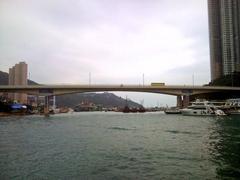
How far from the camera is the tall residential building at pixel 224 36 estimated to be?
149125 millimetres

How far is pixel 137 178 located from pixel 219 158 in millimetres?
7479

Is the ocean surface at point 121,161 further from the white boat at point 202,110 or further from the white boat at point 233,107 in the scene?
the white boat at point 233,107

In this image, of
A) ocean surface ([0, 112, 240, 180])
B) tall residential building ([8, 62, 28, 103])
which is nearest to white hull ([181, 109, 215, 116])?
ocean surface ([0, 112, 240, 180])

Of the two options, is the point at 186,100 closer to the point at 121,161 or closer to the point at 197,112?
the point at 197,112

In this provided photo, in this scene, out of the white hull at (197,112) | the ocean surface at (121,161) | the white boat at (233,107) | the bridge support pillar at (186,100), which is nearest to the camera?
the ocean surface at (121,161)

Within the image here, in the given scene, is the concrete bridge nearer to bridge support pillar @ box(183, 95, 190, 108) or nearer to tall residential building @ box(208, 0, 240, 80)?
bridge support pillar @ box(183, 95, 190, 108)

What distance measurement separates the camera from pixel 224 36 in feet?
500

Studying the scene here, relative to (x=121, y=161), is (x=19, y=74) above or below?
above

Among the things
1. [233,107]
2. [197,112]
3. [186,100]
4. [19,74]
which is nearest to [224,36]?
[186,100]

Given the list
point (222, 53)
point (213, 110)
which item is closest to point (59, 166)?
point (213, 110)

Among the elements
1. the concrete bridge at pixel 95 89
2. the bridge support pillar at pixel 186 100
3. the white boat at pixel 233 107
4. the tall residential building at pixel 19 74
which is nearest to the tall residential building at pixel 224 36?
the white boat at pixel 233 107

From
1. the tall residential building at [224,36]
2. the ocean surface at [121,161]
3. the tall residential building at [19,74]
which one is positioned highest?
the tall residential building at [224,36]

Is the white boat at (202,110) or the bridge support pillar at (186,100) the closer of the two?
the white boat at (202,110)

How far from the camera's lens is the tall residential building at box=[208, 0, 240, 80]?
149 meters
